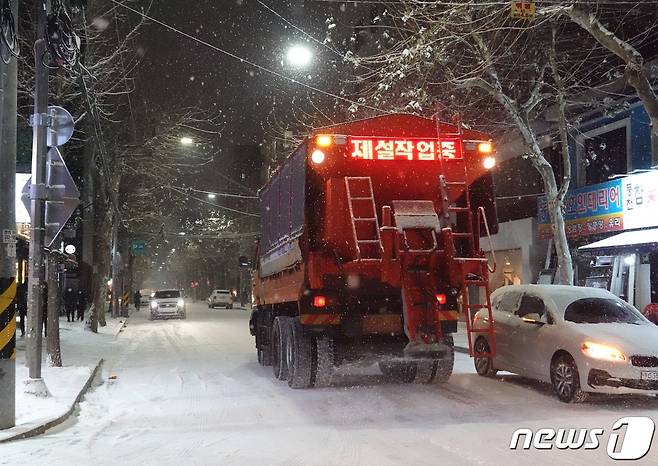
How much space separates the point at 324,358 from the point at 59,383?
14.1 feet

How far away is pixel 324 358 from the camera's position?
33.0ft

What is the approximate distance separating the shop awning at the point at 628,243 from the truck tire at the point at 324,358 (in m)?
10.4

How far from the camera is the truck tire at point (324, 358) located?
998 centimetres

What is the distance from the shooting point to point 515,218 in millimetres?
26969

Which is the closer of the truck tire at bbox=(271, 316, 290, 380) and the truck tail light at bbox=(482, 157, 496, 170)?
the truck tail light at bbox=(482, 157, 496, 170)

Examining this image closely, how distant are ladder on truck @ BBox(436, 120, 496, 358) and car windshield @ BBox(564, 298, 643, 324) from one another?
1.44 meters

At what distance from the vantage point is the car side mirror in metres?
10.1

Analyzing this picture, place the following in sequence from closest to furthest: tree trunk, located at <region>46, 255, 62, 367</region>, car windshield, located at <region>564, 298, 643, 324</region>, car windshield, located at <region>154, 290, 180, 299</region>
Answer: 1. car windshield, located at <region>564, 298, 643, 324</region>
2. tree trunk, located at <region>46, 255, 62, 367</region>
3. car windshield, located at <region>154, 290, 180, 299</region>

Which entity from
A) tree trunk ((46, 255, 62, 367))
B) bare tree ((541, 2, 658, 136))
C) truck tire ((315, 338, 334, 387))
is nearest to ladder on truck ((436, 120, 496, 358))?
truck tire ((315, 338, 334, 387))

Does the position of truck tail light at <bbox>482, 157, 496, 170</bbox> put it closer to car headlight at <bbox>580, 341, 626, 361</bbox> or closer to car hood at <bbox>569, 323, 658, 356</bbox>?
car hood at <bbox>569, 323, 658, 356</bbox>

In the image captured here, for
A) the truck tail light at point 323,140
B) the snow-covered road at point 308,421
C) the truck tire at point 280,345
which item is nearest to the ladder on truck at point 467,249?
the snow-covered road at point 308,421

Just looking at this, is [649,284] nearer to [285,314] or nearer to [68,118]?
[285,314]

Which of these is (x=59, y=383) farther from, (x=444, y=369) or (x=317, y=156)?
(x=444, y=369)

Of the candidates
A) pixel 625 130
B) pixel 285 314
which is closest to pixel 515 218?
pixel 625 130
